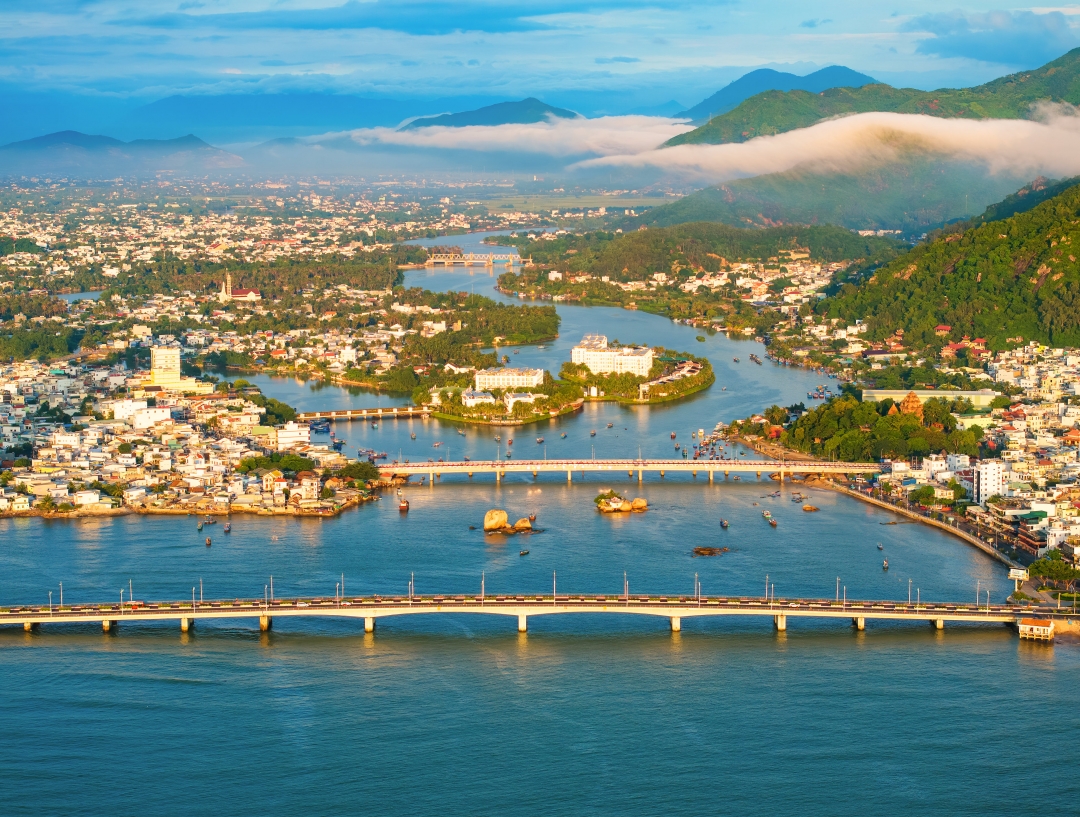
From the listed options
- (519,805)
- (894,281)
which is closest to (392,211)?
(894,281)

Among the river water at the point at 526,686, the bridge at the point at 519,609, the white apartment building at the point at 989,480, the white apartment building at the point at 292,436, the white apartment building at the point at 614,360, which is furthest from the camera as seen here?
the white apartment building at the point at 614,360

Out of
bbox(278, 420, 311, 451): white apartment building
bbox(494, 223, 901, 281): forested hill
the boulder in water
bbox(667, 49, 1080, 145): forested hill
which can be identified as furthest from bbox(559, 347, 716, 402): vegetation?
bbox(667, 49, 1080, 145): forested hill

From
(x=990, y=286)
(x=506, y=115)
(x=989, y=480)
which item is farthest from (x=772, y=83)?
(x=989, y=480)

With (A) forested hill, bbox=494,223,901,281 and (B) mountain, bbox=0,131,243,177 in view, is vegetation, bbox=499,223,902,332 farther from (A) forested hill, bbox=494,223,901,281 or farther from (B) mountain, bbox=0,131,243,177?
(B) mountain, bbox=0,131,243,177

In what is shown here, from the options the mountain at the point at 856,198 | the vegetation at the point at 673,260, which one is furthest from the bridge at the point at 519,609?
the mountain at the point at 856,198

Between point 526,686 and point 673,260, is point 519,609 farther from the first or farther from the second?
point 673,260

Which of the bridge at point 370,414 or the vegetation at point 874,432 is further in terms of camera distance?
the bridge at point 370,414

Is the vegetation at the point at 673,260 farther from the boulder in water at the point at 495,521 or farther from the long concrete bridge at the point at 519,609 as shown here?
the long concrete bridge at the point at 519,609

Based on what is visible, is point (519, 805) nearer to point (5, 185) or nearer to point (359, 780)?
point (359, 780)
